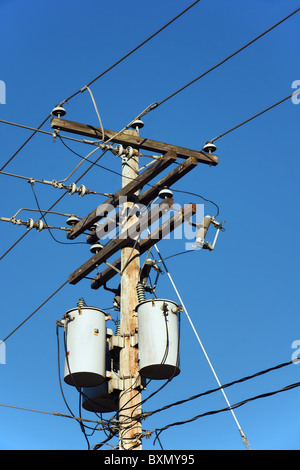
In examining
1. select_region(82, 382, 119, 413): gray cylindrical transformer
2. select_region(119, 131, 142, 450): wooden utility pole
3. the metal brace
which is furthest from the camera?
select_region(82, 382, 119, 413): gray cylindrical transformer

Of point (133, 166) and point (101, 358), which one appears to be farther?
point (133, 166)

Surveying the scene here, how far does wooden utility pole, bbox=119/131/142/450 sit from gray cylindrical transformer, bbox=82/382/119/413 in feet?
1.18

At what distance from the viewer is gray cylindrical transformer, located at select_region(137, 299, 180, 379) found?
603 inches

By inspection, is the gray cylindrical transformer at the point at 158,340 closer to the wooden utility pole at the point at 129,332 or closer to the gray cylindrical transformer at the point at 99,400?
the wooden utility pole at the point at 129,332

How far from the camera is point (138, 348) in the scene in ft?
51.3

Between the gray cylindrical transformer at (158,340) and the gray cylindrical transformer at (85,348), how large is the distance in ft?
1.95

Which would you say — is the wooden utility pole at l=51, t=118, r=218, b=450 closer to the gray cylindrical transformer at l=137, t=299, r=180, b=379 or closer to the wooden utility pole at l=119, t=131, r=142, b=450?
the wooden utility pole at l=119, t=131, r=142, b=450

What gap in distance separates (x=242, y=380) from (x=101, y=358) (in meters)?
2.45

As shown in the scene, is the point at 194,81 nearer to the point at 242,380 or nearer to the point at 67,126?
the point at 67,126

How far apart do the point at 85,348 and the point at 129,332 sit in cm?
69

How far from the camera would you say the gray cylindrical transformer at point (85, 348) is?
50.9ft

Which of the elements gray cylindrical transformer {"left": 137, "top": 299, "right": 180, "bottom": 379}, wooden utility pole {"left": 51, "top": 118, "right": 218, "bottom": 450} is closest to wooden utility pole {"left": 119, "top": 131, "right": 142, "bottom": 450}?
wooden utility pole {"left": 51, "top": 118, "right": 218, "bottom": 450}
